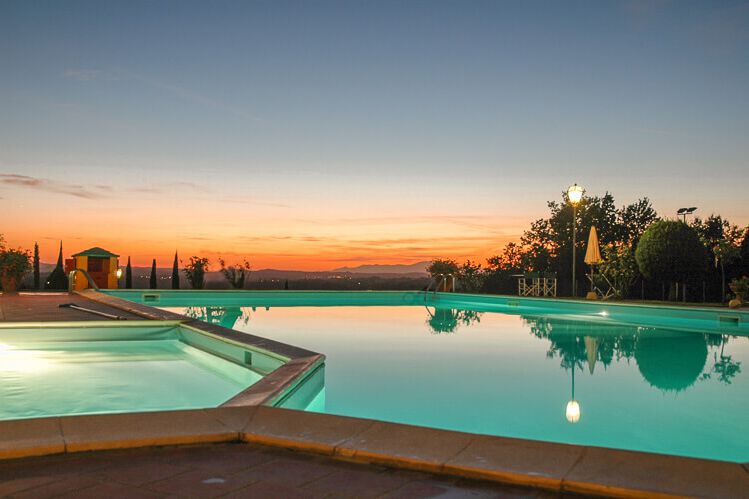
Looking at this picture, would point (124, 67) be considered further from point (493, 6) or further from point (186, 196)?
point (493, 6)

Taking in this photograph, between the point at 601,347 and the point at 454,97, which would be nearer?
the point at 601,347

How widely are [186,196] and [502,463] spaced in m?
16.8

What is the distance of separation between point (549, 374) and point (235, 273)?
15684 millimetres

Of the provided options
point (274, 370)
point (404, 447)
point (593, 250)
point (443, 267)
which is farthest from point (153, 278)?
point (404, 447)

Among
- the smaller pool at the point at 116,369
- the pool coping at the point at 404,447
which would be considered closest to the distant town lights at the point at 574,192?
the smaller pool at the point at 116,369

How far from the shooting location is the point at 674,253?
14.1m

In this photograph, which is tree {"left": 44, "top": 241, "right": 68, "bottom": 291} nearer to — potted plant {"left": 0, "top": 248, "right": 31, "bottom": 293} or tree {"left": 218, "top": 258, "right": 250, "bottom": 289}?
potted plant {"left": 0, "top": 248, "right": 31, "bottom": 293}

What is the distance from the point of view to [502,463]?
2211 mm

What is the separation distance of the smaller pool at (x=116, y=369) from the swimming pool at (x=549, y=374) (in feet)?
3.55

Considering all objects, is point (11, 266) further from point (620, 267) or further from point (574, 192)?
point (620, 267)

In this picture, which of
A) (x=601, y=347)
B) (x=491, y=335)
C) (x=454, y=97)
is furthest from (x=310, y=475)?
(x=454, y=97)

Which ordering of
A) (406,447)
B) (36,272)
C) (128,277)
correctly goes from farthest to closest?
1. (128,277)
2. (36,272)
3. (406,447)

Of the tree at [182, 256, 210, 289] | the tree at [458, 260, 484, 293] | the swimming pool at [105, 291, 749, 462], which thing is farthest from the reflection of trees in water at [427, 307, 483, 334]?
the tree at [182, 256, 210, 289]

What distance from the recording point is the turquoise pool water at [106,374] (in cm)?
480
